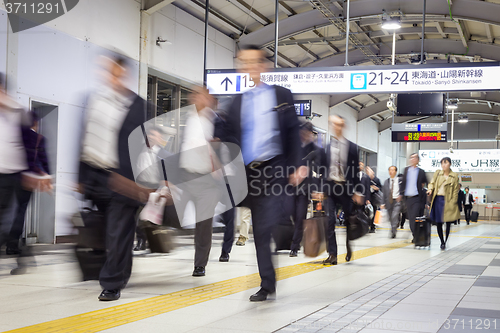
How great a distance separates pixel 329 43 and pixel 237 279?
48.5 feet

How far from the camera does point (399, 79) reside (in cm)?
1051

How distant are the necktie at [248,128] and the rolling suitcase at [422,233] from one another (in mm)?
6633

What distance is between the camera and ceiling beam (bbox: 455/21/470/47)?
53.7 feet

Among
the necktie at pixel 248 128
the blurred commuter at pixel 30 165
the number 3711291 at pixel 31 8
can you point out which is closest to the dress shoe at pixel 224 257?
the blurred commuter at pixel 30 165

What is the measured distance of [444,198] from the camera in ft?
32.6

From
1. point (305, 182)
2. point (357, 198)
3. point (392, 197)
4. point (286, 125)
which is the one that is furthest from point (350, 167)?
point (392, 197)

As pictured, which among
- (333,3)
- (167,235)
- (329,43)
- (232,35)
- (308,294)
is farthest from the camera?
(329,43)

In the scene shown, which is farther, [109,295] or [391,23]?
[391,23]

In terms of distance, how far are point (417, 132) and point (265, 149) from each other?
20897 mm

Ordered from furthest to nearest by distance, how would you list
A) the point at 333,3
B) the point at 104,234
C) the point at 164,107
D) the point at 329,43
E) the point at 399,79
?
the point at 329,43, the point at 333,3, the point at 164,107, the point at 399,79, the point at 104,234

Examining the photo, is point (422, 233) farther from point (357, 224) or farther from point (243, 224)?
point (357, 224)

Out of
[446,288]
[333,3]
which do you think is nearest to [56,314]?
[446,288]

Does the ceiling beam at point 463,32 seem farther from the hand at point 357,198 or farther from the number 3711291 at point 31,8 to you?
the number 3711291 at point 31,8

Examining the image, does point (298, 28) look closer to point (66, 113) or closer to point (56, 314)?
point (66, 113)
